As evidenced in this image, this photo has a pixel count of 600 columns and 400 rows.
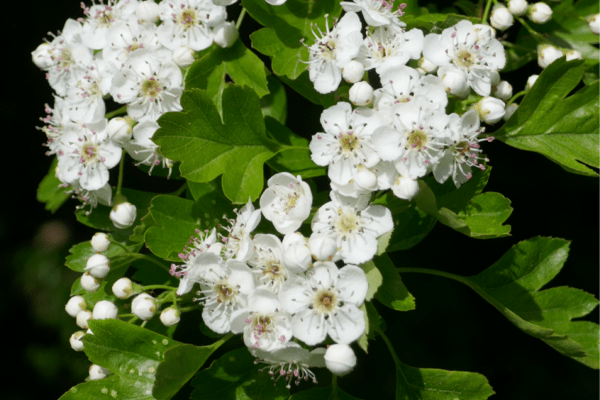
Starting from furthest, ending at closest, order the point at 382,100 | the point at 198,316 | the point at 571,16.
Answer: the point at 198,316 → the point at 571,16 → the point at 382,100

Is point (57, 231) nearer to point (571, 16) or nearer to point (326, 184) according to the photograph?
point (326, 184)

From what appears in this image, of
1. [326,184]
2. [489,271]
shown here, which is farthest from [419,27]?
[489,271]

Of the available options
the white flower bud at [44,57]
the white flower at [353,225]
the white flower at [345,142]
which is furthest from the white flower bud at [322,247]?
Answer: the white flower bud at [44,57]

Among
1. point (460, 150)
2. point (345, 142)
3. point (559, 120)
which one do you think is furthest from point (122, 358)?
point (559, 120)

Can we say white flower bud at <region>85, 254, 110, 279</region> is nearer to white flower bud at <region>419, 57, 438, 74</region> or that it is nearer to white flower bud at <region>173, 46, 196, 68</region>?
white flower bud at <region>173, 46, 196, 68</region>

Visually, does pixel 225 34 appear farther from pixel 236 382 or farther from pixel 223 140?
pixel 236 382

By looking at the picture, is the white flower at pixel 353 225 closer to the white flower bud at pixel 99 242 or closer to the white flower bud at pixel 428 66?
the white flower bud at pixel 428 66
